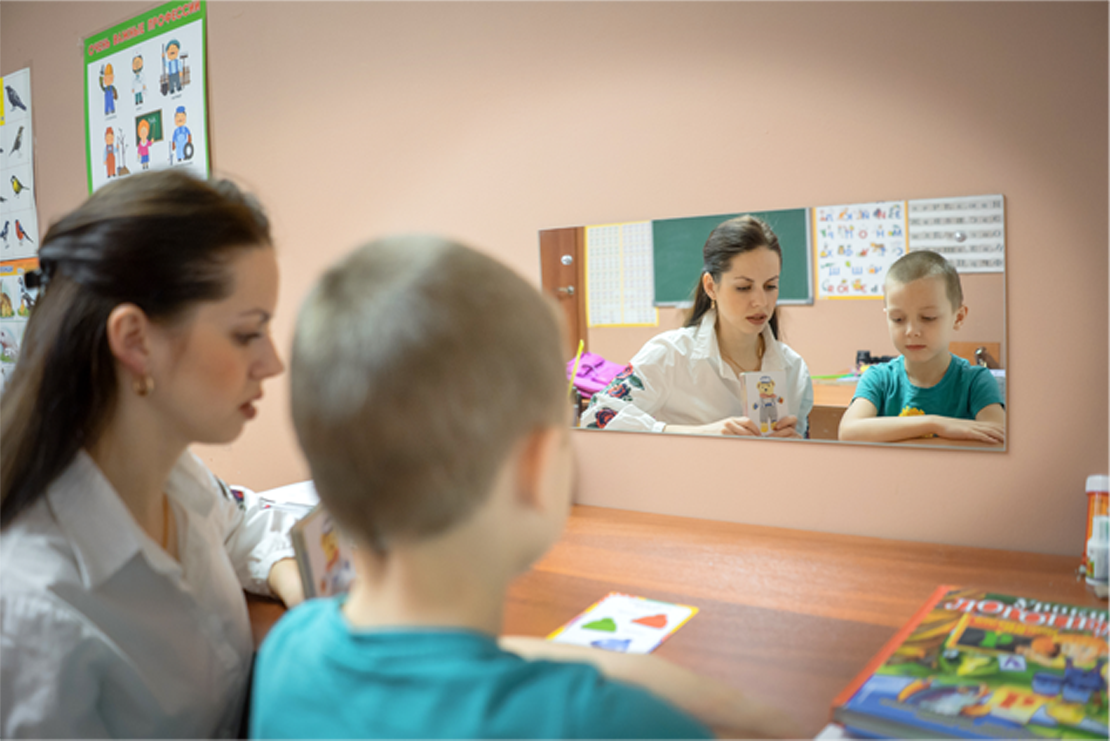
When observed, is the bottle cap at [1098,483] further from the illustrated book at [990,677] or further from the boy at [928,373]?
the illustrated book at [990,677]

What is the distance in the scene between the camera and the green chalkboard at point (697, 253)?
1.48 m

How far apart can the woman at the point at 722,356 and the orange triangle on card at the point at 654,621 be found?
55 cm

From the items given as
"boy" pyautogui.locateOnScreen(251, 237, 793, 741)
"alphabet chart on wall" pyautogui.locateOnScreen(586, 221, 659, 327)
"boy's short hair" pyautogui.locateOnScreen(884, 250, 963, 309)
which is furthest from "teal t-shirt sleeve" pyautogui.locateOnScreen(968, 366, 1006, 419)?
"boy" pyautogui.locateOnScreen(251, 237, 793, 741)

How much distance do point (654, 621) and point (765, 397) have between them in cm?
60

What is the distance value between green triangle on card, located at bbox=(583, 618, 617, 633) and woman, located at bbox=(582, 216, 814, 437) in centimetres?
60

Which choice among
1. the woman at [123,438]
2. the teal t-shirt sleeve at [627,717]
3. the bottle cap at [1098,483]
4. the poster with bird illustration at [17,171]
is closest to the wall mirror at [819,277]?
the bottle cap at [1098,483]

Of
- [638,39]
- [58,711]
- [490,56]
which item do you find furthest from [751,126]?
[58,711]

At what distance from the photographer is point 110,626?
0.84 m

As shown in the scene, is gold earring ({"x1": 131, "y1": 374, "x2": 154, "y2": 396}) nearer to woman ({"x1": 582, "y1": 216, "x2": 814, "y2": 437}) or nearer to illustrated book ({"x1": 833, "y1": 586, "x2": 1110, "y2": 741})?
illustrated book ({"x1": 833, "y1": 586, "x2": 1110, "y2": 741})

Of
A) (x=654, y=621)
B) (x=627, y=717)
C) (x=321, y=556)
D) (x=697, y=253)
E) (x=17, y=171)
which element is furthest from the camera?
(x=17, y=171)

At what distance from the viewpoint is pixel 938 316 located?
1.36 meters

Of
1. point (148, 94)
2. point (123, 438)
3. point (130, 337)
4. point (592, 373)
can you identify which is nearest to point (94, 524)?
point (123, 438)

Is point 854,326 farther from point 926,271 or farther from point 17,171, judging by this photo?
point 17,171

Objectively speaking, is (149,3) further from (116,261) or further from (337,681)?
(337,681)
